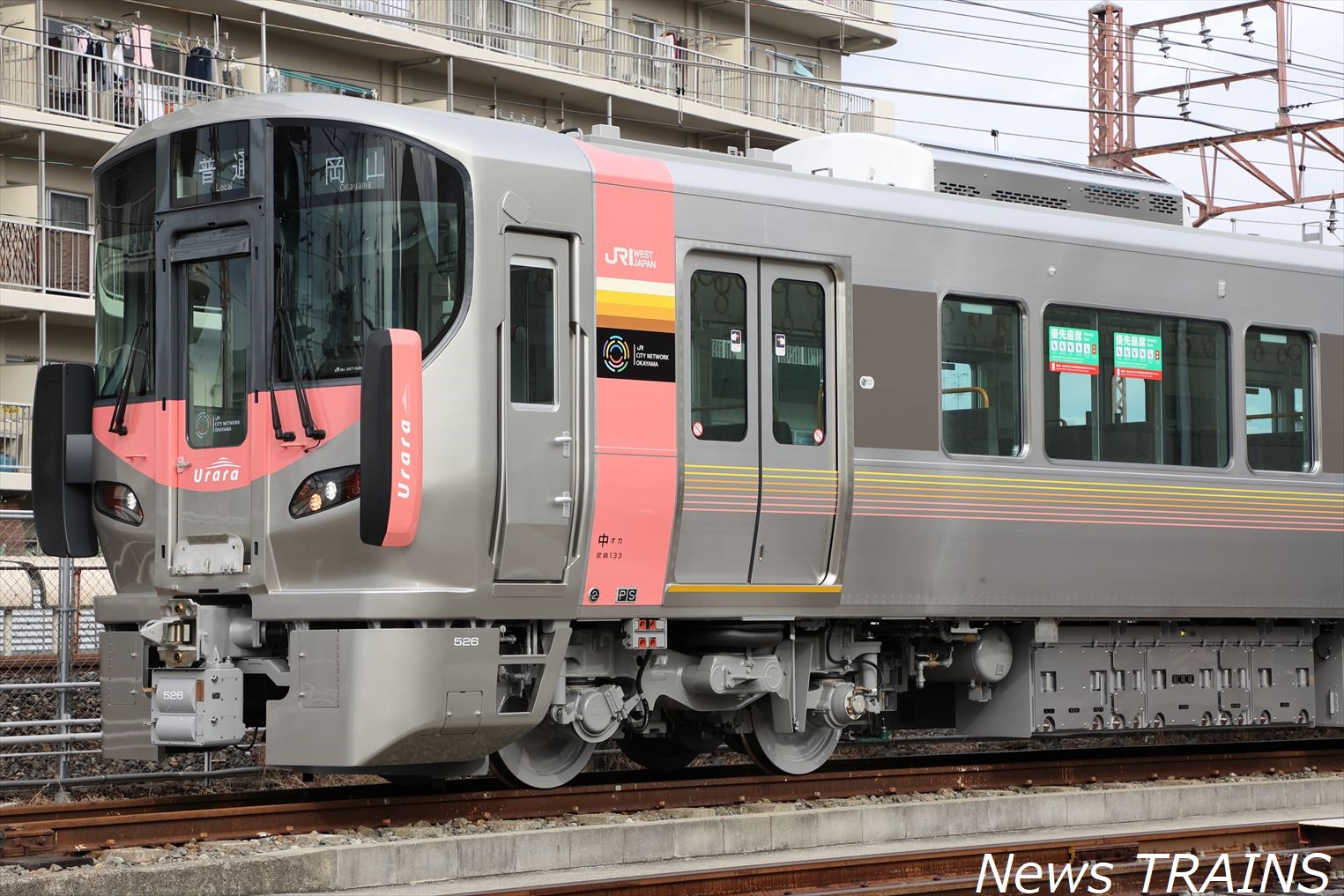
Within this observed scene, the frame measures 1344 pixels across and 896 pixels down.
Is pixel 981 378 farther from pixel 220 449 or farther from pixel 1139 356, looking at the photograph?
pixel 220 449

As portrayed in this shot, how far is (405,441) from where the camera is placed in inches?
372

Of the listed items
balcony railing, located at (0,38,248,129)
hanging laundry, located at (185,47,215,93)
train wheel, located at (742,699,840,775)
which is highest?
hanging laundry, located at (185,47,215,93)

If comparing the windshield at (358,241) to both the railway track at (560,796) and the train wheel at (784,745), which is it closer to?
the railway track at (560,796)

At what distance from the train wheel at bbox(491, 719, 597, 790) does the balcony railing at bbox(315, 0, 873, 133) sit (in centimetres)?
2122

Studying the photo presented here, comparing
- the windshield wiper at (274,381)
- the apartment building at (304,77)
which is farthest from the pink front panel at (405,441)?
the apartment building at (304,77)

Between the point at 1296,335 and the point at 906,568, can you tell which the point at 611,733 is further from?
the point at 1296,335

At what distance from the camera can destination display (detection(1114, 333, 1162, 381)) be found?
12789mm

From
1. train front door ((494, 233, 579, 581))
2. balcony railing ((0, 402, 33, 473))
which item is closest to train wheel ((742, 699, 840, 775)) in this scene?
train front door ((494, 233, 579, 581))

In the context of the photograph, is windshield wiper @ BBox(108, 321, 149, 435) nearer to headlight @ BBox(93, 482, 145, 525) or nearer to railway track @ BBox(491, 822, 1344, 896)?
headlight @ BBox(93, 482, 145, 525)

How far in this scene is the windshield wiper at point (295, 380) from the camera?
9812mm

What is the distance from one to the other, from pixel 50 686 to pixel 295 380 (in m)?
3.76

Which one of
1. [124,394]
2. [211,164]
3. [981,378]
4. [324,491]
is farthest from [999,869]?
[211,164]

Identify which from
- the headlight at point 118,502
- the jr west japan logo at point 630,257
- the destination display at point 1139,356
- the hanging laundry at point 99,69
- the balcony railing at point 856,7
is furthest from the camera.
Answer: the balcony railing at point 856,7

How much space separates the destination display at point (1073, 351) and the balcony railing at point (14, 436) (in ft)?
62.0
